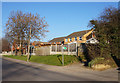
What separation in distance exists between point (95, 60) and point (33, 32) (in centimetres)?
2062

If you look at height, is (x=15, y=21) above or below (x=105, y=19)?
above

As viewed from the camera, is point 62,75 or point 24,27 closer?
point 62,75

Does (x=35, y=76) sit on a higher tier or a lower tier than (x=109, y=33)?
lower

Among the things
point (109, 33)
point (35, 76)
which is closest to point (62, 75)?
point (35, 76)

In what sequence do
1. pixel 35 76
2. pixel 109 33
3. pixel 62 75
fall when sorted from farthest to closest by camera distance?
pixel 109 33 → pixel 62 75 → pixel 35 76

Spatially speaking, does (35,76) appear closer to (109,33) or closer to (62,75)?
(62,75)

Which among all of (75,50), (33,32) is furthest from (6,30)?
(75,50)

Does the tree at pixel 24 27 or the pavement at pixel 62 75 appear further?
the tree at pixel 24 27

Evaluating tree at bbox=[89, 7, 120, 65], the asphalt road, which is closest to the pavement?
the asphalt road

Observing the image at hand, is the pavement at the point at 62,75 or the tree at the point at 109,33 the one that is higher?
the tree at the point at 109,33

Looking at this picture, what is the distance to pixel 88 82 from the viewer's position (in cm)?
761

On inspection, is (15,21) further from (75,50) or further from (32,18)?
(75,50)

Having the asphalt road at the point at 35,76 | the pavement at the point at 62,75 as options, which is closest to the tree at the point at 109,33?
the pavement at the point at 62,75

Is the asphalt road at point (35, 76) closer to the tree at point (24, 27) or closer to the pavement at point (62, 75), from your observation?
the pavement at point (62, 75)
